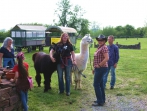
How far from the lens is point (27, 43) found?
69.8ft

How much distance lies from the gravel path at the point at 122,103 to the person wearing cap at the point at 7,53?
221cm

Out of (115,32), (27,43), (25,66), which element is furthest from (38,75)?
(115,32)

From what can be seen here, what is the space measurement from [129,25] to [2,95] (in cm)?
7660

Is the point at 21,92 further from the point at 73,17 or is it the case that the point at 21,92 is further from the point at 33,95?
the point at 73,17

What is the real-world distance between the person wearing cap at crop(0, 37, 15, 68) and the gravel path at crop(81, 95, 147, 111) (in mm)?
2206

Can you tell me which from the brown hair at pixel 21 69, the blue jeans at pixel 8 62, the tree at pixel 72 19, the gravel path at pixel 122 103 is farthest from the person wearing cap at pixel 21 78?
the tree at pixel 72 19

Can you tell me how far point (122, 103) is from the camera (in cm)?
553

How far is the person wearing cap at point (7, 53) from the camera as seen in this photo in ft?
19.1

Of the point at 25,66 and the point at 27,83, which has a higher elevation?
the point at 25,66

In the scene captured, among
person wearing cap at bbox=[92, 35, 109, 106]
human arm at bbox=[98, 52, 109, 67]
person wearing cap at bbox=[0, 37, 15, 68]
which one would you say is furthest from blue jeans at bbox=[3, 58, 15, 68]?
human arm at bbox=[98, 52, 109, 67]

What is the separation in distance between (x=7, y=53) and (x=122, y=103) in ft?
10.2

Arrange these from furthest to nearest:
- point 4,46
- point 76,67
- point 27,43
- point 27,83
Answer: point 27,43 → point 76,67 → point 4,46 → point 27,83

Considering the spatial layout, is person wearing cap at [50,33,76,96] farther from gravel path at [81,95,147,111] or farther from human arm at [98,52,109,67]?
human arm at [98,52,109,67]

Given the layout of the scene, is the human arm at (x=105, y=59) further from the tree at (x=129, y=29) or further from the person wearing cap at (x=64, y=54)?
the tree at (x=129, y=29)
